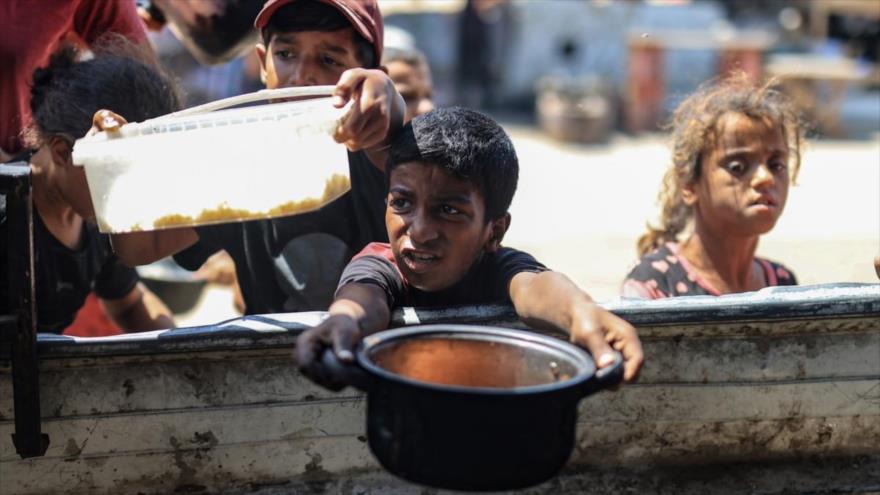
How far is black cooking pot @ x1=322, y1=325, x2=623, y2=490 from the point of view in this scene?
5.54 ft

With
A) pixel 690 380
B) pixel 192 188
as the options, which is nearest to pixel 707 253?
pixel 690 380

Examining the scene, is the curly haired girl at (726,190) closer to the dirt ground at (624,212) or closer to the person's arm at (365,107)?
the dirt ground at (624,212)

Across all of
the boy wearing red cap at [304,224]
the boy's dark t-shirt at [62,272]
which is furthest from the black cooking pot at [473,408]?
the boy's dark t-shirt at [62,272]

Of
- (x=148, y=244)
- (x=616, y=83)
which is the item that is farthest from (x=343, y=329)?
(x=616, y=83)

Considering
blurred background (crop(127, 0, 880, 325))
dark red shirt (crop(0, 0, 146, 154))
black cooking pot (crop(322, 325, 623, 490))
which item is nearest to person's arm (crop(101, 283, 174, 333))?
dark red shirt (crop(0, 0, 146, 154))

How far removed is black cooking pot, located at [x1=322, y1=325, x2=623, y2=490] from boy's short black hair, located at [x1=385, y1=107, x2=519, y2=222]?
58 cm

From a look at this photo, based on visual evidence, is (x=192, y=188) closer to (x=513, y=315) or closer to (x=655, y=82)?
(x=513, y=315)

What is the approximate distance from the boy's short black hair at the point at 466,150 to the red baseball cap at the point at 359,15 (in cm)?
54

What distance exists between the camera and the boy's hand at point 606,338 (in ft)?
6.24

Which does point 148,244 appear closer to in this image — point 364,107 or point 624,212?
point 364,107

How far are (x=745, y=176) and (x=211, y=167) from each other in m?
1.75

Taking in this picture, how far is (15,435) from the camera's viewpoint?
2.26 metres

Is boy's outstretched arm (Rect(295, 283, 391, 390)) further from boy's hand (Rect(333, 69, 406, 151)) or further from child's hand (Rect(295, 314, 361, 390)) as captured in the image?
boy's hand (Rect(333, 69, 406, 151))

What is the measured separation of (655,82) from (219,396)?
34.8 ft
